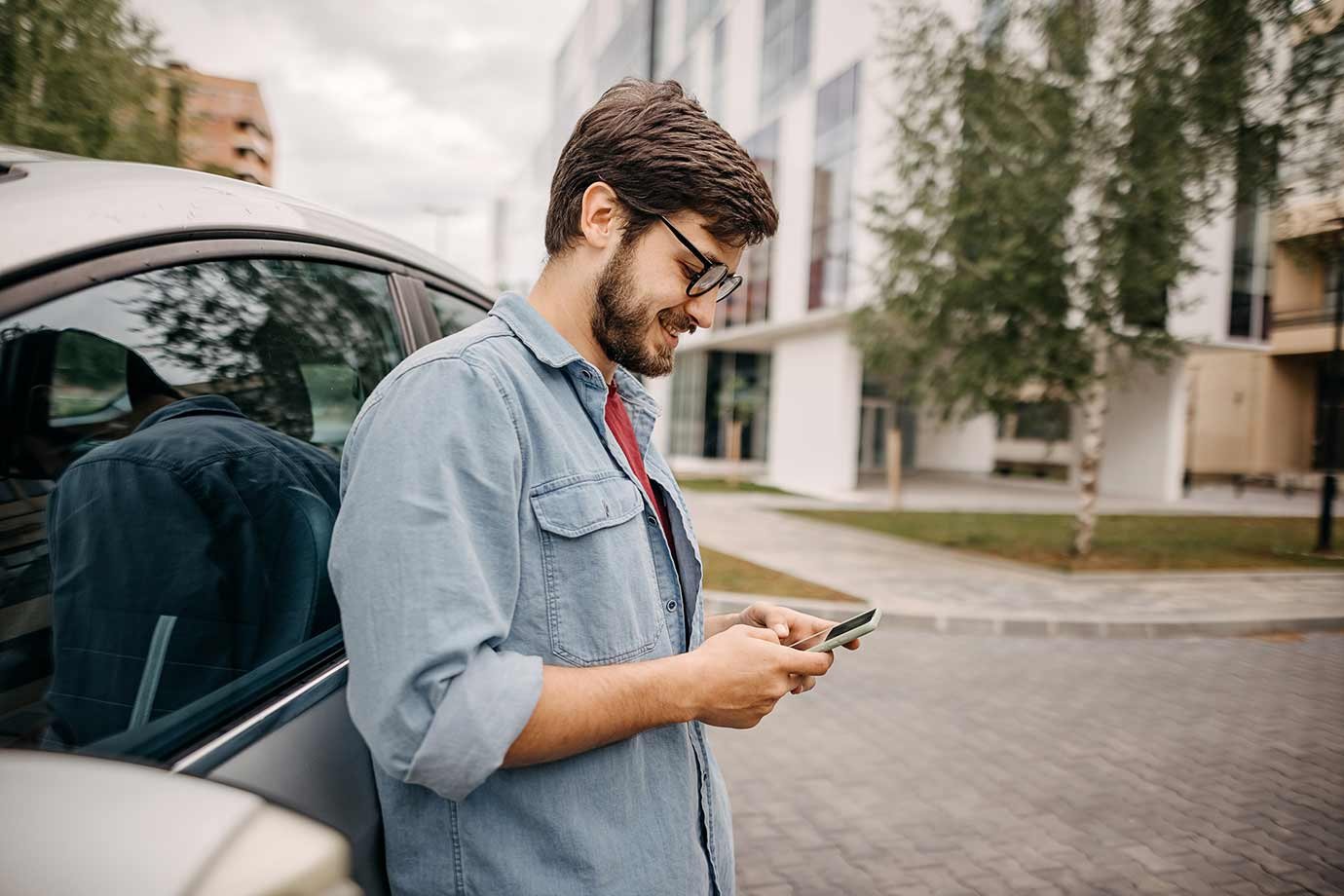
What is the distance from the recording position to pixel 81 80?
27.6 ft

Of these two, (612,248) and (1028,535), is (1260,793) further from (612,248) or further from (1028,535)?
(1028,535)

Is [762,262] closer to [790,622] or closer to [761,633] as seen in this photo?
→ [790,622]

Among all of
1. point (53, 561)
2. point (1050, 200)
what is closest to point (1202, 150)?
point (1050, 200)

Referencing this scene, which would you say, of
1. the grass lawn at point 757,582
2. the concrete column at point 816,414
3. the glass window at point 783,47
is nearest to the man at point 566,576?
the grass lawn at point 757,582

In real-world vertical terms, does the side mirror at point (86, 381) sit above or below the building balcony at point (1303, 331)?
below

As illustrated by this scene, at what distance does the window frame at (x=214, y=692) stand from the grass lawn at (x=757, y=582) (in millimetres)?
7262

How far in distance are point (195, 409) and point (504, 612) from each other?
0.73m

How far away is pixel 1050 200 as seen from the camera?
10.8 m

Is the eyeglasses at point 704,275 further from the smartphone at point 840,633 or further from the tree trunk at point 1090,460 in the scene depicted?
the tree trunk at point 1090,460

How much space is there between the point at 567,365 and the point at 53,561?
0.75 metres

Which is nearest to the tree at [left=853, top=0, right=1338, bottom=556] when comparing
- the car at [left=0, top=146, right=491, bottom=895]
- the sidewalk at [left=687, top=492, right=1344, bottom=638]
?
the sidewalk at [left=687, top=492, right=1344, bottom=638]

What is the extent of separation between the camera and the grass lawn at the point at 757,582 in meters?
8.58

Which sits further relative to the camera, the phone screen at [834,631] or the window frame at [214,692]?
the phone screen at [834,631]

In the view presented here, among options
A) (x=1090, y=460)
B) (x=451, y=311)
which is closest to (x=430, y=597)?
(x=451, y=311)
